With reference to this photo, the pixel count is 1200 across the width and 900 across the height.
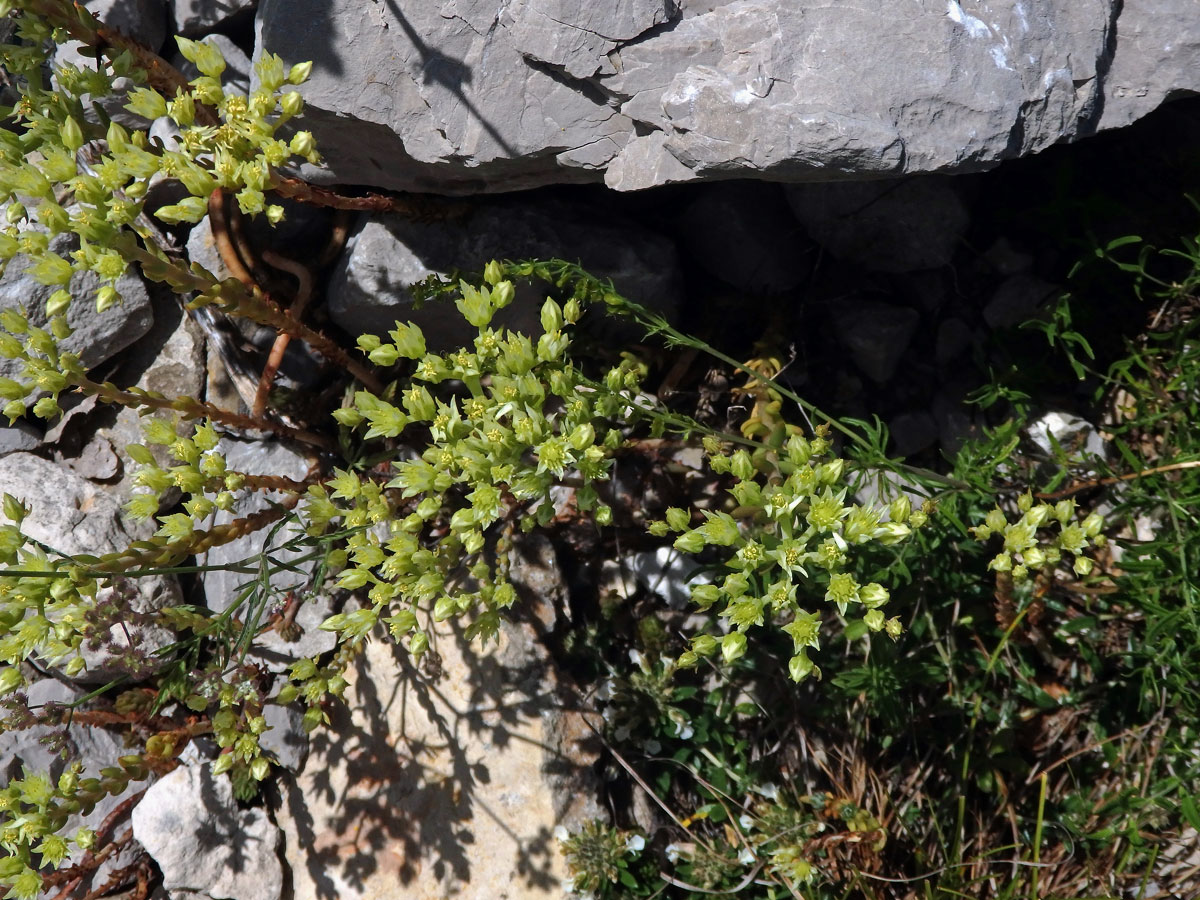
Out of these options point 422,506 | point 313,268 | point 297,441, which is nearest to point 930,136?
point 422,506

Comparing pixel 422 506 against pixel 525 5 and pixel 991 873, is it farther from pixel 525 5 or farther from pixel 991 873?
pixel 991 873

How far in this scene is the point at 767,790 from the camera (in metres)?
3.91

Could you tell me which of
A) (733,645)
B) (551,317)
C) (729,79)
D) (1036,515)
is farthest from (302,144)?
(1036,515)

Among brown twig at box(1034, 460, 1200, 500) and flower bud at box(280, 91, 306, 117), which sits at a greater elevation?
flower bud at box(280, 91, 306, 117)

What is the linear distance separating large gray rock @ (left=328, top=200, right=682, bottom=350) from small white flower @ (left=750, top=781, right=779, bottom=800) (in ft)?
7.23

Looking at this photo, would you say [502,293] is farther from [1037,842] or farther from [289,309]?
[1037,842]

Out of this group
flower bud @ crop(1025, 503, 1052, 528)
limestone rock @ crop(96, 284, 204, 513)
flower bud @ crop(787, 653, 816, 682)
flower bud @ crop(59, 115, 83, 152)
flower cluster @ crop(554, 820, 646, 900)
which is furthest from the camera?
limestone rock @ crop(96, 284, 204, 513)

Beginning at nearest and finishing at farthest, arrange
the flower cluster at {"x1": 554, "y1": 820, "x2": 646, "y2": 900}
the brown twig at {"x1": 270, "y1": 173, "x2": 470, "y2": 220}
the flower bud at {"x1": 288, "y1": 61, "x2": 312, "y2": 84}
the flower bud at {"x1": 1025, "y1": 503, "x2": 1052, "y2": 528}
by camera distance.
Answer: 1. the flower bud at {"x1": 288, "y1": 61, "x2": 312, "y2": 84}
2. the flower bud at {"x1": 1025, "y1": 503, "x2": 1052, "y2": 528}
3. the brown twig at {"x1": 270, "y1": 173, "x2": 470, "y2": 220}
4. the flower cluster at {"x1": 554, "y1": 820, "x2": 646, "y2": 900}

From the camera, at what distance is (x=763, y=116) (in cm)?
282

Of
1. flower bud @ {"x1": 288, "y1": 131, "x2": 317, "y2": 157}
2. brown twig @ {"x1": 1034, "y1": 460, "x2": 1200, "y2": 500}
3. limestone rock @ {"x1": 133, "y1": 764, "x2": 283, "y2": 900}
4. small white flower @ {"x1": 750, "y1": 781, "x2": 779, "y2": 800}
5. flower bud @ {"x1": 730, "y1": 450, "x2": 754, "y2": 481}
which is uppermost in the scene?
flower bud @ {"x1": 288, "y1": 131, "x2": 317, "y2": 157}

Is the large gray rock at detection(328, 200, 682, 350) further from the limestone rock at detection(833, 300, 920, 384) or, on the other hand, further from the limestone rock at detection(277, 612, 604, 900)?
the limestone rock at detection(277, 612, 604, 900)

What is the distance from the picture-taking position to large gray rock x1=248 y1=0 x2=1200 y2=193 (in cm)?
284

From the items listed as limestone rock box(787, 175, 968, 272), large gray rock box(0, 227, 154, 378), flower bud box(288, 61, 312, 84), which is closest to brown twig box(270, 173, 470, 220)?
flower bud box(288, 61, 312, 84)

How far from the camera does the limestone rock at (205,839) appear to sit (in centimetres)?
373
